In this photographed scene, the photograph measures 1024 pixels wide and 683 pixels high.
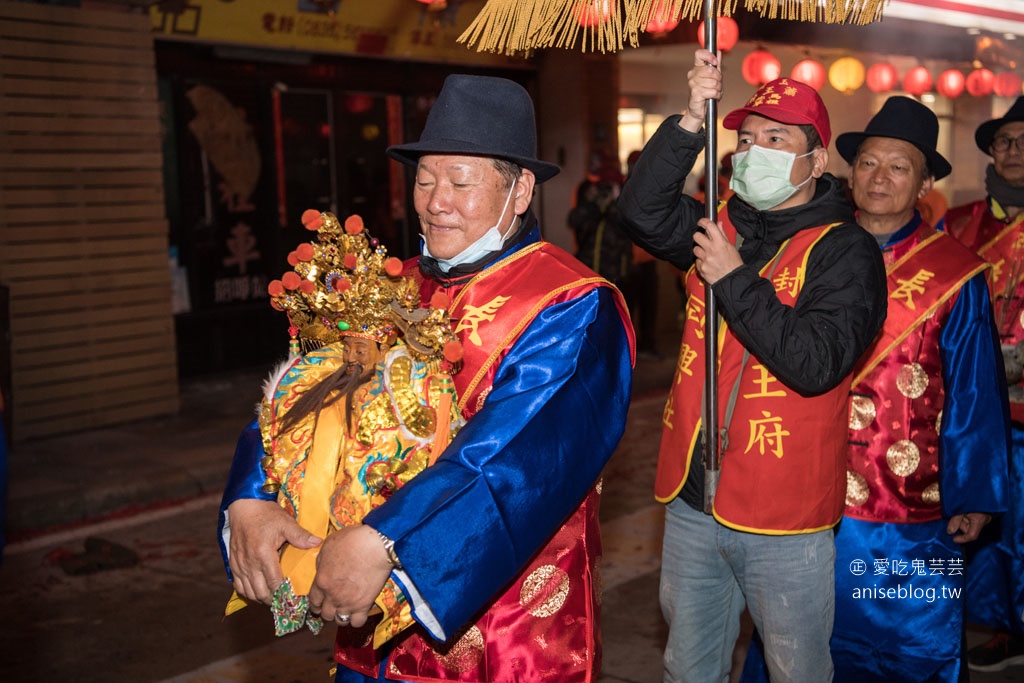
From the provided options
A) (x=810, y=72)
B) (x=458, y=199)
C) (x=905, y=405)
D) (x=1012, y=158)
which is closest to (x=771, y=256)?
(x=905, y=405)

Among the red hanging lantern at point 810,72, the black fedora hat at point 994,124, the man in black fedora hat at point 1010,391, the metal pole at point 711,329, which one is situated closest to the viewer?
the metal pole at point 711,329

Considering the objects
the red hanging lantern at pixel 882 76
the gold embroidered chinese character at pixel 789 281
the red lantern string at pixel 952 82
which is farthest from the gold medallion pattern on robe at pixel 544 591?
the red lantern string at pixel 952 82

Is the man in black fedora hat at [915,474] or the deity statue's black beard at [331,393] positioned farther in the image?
the man in black fedora hat at [915,474]

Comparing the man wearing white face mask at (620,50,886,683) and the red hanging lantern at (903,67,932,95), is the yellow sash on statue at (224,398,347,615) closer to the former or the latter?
the man wearing white face mask at (620,50,886,683)

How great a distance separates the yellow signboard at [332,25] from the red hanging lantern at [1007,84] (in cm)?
616

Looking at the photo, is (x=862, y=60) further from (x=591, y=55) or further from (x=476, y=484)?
(x=476, y=484)

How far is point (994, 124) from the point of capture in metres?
5.10

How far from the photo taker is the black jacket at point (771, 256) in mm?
2926

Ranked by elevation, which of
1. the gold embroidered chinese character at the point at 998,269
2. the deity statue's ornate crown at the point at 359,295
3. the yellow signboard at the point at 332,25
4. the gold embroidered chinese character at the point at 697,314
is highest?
the yellow signboard at the point at 332,25

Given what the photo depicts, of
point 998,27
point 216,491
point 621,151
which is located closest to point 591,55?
point 621,151

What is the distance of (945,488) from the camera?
3699mm

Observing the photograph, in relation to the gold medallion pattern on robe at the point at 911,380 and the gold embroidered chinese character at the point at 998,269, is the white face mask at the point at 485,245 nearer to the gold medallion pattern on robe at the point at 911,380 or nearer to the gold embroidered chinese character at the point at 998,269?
the gold medallion pattern on robe at the point at 911,380

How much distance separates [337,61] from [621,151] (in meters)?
5.81

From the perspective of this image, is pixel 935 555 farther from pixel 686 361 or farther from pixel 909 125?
pixel 909 125
